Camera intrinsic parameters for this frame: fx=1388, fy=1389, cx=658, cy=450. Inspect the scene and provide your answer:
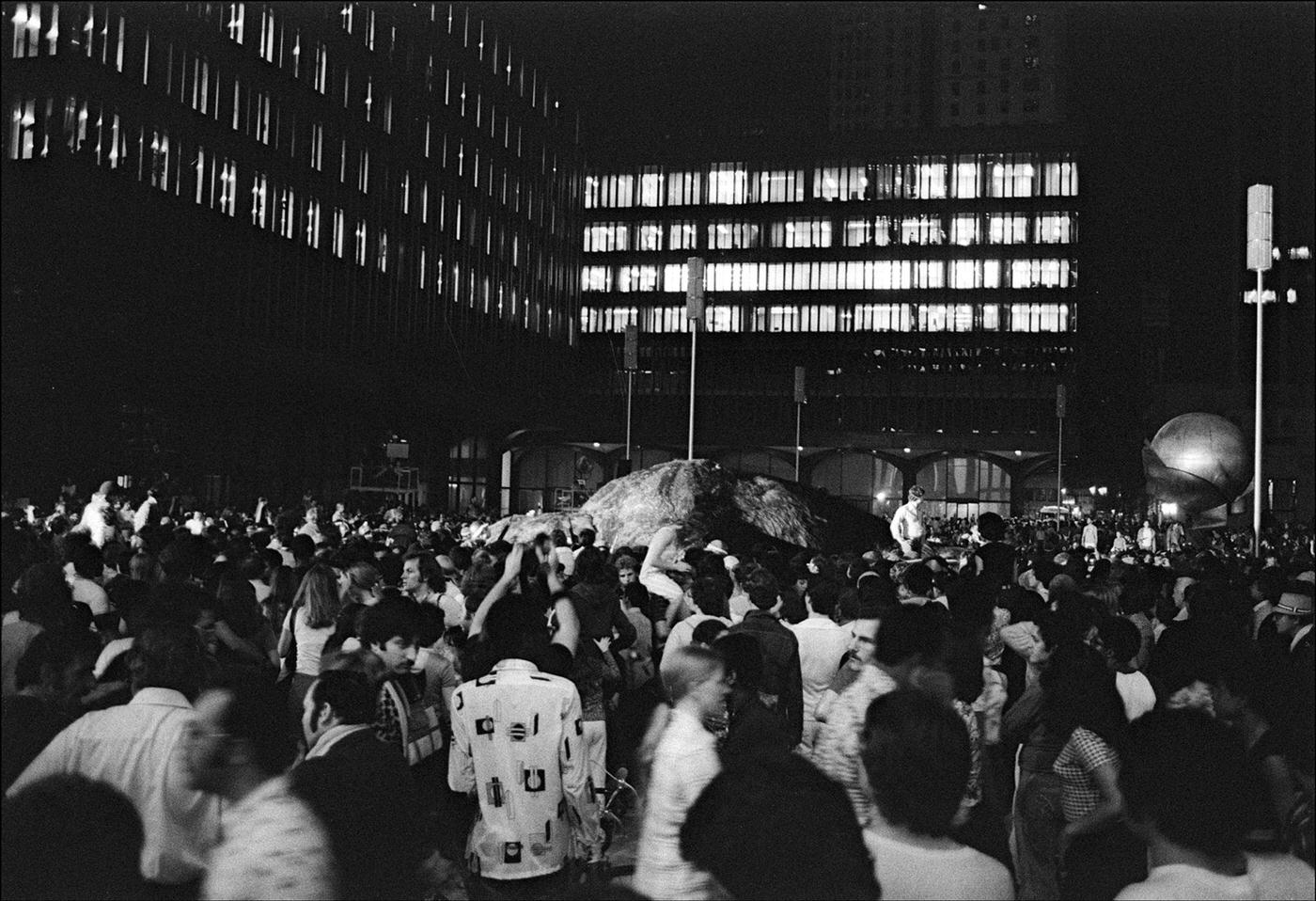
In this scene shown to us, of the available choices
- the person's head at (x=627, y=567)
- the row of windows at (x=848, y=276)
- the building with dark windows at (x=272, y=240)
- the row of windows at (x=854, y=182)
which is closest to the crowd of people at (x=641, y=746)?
the person's head at (x=627, y=567)

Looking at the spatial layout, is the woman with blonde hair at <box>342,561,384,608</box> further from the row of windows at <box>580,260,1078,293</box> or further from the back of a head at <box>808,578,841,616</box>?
the row of windows at <box>580,260,1078,293</box>

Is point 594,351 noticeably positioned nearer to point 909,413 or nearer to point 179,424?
point 909,413

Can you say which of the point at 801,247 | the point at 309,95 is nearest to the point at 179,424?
the point at 309,95

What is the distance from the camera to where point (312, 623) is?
8117mm

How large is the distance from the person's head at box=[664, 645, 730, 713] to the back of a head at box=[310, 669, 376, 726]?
44.7 inches

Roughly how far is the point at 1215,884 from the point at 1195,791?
236 millimetres

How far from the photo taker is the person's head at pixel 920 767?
12.5 feet

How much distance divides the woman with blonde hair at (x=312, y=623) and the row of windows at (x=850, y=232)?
9136 cm

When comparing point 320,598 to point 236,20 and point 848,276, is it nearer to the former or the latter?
point 236,20

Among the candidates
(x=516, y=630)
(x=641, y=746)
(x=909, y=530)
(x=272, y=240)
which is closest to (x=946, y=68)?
(x=272, y=240)

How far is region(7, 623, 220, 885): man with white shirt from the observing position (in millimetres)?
4629

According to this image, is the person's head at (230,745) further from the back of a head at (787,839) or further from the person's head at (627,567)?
the person's head at (627,567)

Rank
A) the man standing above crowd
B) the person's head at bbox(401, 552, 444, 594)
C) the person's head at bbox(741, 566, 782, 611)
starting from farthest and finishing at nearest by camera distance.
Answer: the man standing above crowd, the person's head at bbox(401, 552, 444, 594), the person's head at bbox(741, 566, 782, 611)

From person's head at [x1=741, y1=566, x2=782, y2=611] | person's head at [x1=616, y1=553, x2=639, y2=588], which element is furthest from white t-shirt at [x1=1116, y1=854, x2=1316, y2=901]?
person's head at [x1=616, y1=553, x2=639, y2=588]
